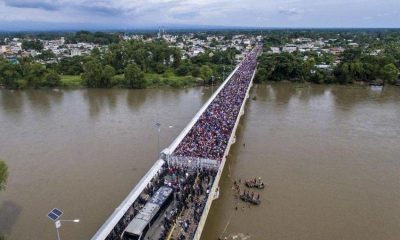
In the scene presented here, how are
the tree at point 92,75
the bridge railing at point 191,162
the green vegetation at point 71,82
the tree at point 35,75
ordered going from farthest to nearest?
the green vegetation at point 71,82 < the tree at point 35,75 < the tree at point 92,75 < the bridge railing at point 191,162

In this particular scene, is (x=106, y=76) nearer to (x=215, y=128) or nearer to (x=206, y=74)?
(x=206, y=74)

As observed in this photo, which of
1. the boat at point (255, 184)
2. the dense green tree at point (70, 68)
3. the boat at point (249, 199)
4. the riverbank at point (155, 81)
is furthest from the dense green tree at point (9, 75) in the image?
the boat at point (249, 199)

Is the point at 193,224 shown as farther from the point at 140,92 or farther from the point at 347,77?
the point at 347,77

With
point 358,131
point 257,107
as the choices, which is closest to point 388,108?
point 358,131

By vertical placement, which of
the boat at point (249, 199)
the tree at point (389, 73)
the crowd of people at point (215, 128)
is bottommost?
the boat at point (249, 199)

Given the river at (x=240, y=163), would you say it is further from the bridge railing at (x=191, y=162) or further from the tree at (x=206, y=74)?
the tree at (x=206, y=74)

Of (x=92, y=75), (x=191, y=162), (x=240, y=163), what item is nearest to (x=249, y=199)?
(x=191, y=162)
